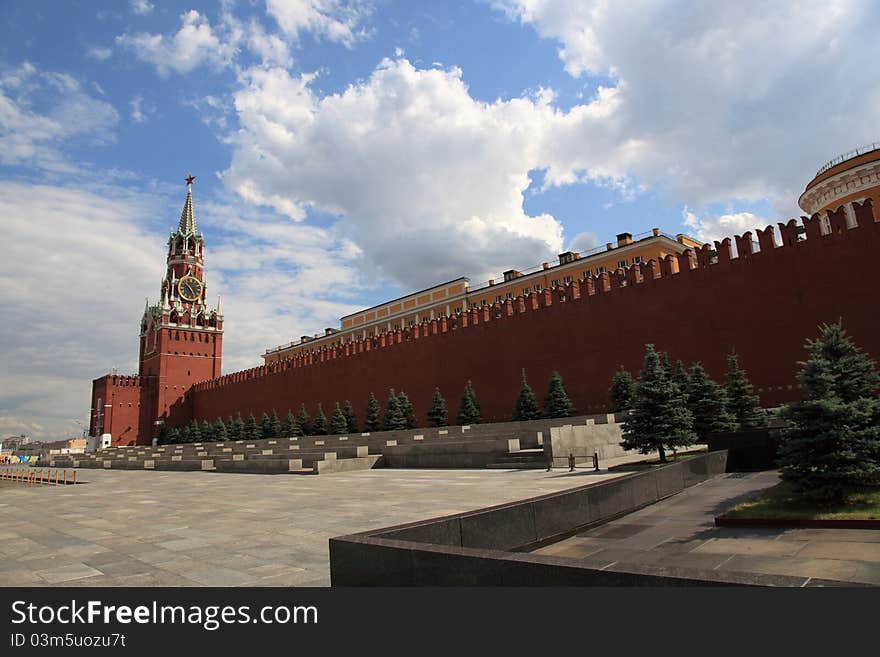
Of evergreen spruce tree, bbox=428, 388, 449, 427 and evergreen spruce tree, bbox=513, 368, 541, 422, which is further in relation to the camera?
evergreen spruce tree, bbox=428, 388, 449, 427

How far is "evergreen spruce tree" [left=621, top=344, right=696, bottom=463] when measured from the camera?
10.8 meters

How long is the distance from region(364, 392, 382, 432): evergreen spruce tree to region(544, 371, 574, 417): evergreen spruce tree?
10.8 m

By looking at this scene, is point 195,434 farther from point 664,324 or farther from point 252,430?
point 664,324

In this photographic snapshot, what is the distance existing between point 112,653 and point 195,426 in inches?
1774

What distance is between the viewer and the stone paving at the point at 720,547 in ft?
12.0

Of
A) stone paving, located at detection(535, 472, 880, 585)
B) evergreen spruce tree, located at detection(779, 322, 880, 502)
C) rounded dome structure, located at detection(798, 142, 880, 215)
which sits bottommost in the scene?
stone paving, located at detection(535, 472, 880, 585)

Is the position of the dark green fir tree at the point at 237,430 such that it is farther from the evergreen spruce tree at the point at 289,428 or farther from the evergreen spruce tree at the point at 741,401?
the evergreen spruce tree at the point at 741,401

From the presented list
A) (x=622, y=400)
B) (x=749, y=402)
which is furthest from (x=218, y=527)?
(x=622, y=400)

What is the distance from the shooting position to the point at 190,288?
191ft

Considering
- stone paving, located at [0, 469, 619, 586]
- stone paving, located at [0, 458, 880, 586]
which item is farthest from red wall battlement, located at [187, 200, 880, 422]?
stone paving, located at [0, 458, 880, 586]

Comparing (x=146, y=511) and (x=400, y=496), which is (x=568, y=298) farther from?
(x=146, y=511)

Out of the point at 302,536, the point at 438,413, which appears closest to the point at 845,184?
the point at 438,413

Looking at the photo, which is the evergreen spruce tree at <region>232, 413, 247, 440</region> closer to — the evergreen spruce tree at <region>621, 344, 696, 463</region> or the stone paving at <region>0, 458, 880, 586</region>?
the stone paving at <region>0, 458, 880, 586</region>

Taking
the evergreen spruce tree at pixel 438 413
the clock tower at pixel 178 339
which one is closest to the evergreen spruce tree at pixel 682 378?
the evergreen spruce tree at pixel 438 413
